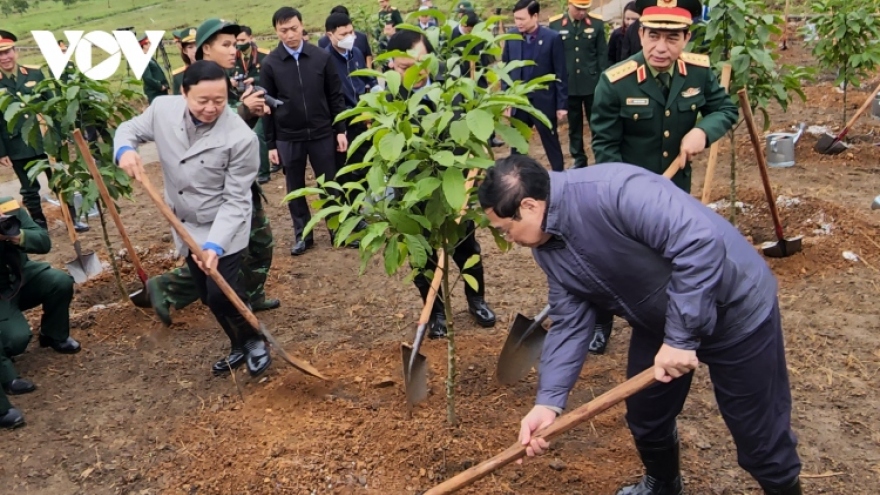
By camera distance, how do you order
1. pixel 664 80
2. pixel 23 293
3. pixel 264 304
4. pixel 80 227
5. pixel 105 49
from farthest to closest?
pixel 80 227, pixel 264 304, pixel 23 293, pixel 105 49, pixel 664 80

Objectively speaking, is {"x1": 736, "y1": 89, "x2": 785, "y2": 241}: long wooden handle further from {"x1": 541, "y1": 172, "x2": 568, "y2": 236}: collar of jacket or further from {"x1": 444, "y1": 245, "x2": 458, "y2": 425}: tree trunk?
{"x1": 541, "y1": 172, "x2": 568, "y2": 236}: collar of jacket

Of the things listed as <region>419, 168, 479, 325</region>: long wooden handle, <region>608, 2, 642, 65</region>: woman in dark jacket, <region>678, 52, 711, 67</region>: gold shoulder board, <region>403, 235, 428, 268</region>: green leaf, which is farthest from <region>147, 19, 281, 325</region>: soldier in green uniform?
<region>608, 2, 642, 65</region>: woman in dark jacket

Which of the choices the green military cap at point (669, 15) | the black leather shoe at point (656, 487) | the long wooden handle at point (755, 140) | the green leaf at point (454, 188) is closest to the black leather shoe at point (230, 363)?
the green leaf at point (454, 188)

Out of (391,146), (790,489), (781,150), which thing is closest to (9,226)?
(391,146)

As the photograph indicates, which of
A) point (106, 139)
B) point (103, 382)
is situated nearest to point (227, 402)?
point (103, 382)

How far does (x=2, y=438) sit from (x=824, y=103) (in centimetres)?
949

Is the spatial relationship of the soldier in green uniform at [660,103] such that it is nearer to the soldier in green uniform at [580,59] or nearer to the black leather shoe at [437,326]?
the black leather shoe at [437,326]

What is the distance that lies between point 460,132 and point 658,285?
35.5 inches

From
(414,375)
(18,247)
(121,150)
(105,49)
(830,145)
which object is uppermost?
(105,49)

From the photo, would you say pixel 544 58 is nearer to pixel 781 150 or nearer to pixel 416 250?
pixel 781 150

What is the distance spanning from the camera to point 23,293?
15.1 feet

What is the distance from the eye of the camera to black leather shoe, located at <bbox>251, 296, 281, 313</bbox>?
5.15m

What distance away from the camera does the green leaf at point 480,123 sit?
2607 millimetres

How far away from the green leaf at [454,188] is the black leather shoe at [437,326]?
1836 mm
